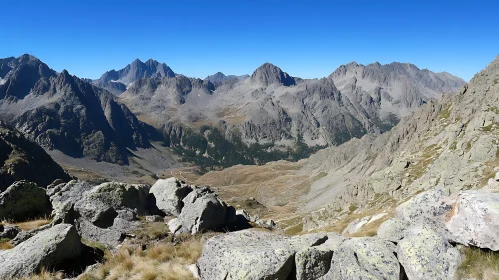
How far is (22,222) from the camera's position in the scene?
80.1ft

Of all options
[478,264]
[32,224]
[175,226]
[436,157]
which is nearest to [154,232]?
[175,226]

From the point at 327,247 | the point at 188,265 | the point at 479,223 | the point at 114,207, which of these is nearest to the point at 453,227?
the point at 479,223

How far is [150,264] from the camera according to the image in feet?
47.9

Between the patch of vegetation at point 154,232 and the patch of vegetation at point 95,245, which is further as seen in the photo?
the patch of vegetation at point 154,232

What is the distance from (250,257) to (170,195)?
21.2m

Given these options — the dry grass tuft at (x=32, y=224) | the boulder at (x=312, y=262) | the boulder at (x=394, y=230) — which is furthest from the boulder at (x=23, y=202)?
the boulder at (x=394, y=230)

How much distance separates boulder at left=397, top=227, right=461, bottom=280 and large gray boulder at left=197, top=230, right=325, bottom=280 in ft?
12.0

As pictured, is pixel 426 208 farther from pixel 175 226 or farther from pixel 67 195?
pixel 67 195

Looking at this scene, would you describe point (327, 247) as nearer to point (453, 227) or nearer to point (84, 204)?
point (453, 227)

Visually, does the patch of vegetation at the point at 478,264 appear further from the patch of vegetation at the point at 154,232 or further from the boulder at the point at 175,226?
the boulder at the point at 175,226

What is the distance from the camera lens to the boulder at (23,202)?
25.0 m

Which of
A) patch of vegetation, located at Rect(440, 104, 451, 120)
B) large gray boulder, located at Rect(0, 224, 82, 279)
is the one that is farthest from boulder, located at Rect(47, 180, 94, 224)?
patch of vegetation, located at Rect(440, 104, 451, 120)

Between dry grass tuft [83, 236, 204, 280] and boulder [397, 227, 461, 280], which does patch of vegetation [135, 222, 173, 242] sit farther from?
boulder [397, 227, 461, 280]

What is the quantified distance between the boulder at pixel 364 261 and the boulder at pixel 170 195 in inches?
834
